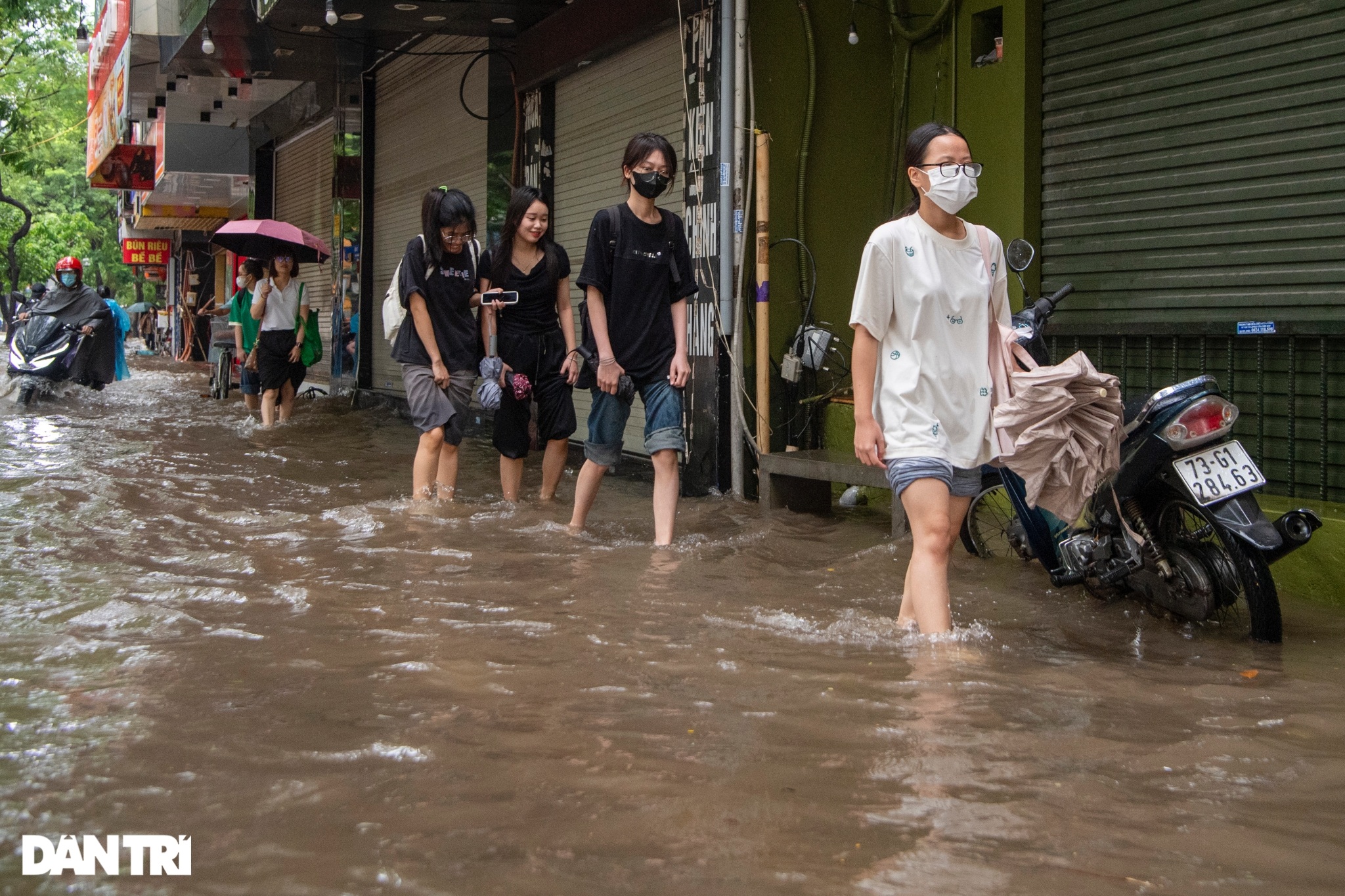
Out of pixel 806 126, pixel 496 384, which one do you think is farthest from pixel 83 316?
pixel 806 126

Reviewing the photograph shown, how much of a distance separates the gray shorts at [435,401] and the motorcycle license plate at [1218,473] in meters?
3.90

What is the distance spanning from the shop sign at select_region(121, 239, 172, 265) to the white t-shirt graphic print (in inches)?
1735

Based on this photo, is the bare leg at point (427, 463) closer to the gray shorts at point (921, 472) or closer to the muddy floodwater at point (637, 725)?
the muddy floodwater at point (637, 725)

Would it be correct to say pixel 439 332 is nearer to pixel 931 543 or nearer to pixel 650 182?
pixel 650 182

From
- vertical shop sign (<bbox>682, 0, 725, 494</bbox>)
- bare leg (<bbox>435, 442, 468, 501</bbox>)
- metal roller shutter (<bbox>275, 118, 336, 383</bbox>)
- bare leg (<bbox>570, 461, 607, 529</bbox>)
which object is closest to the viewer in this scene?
bare leg (<bbox>570, 461, 607, 529</bbox>)

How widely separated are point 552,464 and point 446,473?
1.98ft

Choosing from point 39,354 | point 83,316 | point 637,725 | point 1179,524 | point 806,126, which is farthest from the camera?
point 83,316

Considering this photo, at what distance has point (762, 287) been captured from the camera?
7.72m

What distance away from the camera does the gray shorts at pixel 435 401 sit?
6.96 metres

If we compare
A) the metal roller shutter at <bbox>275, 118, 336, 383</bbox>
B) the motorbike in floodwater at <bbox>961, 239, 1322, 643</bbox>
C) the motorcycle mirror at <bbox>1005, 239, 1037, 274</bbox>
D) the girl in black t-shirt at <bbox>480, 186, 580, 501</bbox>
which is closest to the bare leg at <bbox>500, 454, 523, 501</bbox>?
the girl in black t-shirt at <bbox>480, 186, 580, 501</bbox>

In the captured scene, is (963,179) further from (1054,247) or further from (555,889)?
(1054,247)

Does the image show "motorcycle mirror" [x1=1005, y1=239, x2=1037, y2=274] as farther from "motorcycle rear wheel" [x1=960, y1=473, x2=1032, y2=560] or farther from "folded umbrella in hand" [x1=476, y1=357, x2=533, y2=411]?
"folded umbrella in hand" [x1=476, y1=357, x2=533, y2=411]

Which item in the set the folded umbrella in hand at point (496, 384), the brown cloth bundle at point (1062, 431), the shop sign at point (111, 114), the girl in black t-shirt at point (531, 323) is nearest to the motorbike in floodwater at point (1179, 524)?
the brown cloth bundle at point (1062, 431)

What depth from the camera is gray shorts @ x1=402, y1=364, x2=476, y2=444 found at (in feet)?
22.8
